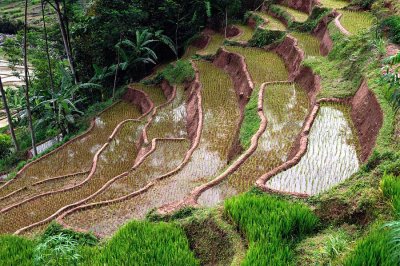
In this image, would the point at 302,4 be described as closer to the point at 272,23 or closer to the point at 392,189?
the point at 272,23

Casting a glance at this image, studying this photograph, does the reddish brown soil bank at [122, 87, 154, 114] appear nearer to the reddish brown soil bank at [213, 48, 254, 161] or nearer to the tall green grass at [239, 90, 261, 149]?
the reddish brown soil bank at [213, 48, 254, 161]

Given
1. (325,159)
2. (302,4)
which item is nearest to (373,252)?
(325,159)

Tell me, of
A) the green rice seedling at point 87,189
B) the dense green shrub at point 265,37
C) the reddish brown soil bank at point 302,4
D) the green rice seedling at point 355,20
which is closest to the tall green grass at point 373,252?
the green rice seedling at point 87,189

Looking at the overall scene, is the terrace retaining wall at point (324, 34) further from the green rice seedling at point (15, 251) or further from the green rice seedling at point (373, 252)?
the green rice seedling at point (15, 251)

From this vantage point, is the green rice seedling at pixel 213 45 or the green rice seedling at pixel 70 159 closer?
the green rice seedling at pixel 70 159

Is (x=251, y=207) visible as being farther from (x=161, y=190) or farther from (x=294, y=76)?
(x=294, y=76)

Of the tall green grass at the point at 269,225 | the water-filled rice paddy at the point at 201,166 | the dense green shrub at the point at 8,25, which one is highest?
the dense green shrub at the point at 8,25

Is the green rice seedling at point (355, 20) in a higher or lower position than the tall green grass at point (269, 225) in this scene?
higher
